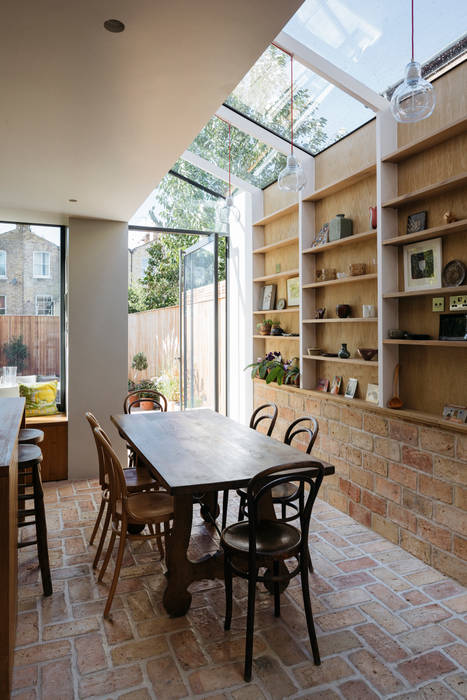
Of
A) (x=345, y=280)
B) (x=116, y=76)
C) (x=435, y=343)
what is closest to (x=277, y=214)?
(x=345, y=280)

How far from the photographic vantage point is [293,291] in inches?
186

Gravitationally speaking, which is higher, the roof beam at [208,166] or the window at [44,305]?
the roof beam at [208,166]

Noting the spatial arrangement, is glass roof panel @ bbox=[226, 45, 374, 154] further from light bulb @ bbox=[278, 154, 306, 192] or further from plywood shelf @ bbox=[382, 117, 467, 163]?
light bulb @ bbox=[278, 154, 306, 192]

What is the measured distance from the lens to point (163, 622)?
237 centimetres

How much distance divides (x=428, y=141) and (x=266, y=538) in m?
2.47

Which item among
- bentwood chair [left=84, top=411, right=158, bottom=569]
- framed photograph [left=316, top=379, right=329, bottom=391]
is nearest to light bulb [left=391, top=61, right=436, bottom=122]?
bentwood chair [left=84, top=411, right=158, bottom=569]

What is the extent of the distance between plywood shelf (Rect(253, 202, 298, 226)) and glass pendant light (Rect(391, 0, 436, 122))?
2327 mm

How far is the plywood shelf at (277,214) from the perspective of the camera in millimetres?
4559

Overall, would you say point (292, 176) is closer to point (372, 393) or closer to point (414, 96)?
point (414, 96)

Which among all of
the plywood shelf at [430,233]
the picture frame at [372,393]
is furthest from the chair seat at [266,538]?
the plywood shelf at [430,233]

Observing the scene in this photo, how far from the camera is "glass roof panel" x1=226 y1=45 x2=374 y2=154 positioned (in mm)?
3708

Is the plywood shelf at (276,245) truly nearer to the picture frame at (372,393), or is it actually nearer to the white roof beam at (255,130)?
the white roof beam at (255,130)

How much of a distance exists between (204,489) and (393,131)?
8.95ft

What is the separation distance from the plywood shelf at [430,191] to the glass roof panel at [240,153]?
192 centimetres
